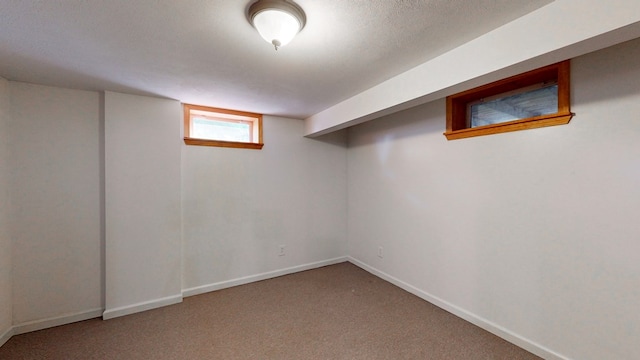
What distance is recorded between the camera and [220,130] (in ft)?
10.6

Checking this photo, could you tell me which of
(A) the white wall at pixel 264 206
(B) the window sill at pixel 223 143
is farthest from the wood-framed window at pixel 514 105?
(B) the window sill at pixel 223 143

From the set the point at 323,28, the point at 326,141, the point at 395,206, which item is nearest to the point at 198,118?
the point at 326,141

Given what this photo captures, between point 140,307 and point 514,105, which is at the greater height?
point 514,105

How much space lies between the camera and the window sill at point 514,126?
1762 mm

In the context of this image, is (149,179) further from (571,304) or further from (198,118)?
(571,304)

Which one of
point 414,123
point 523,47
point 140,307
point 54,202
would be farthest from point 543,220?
point 54,202

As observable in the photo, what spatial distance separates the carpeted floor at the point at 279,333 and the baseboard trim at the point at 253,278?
10cm

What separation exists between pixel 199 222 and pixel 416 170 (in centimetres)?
272

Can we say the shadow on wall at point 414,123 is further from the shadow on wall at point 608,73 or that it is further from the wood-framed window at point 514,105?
the shadow on wall at point 608,73

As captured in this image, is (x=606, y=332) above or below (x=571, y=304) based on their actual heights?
below

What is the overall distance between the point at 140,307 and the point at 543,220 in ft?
12.6

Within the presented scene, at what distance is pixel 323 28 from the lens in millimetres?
1481

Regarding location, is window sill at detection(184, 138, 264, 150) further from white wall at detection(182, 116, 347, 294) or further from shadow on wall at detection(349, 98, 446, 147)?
shadow on wall at detection(349, 98, 446, 147)

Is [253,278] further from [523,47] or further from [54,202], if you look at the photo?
[523,47]
